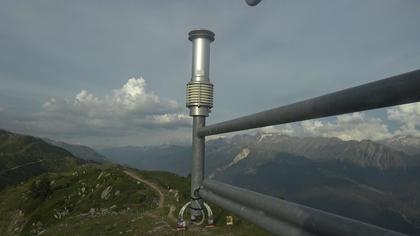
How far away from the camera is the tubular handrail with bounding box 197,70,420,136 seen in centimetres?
171

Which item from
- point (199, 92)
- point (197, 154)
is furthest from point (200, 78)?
point (197, 154)

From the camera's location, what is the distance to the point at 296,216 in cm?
276

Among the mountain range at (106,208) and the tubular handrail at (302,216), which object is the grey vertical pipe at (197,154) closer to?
the mountain range at (106,208)

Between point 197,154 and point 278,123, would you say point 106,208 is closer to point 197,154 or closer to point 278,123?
point 197,154

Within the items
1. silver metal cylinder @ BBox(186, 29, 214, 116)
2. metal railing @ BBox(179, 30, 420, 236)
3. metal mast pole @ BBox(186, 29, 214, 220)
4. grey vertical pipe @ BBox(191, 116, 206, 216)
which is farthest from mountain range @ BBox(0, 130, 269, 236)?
silver metal cylinder @ BBox(186, 29, 214, 116)

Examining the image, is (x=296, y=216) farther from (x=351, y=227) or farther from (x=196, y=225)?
(x=196, y=225)

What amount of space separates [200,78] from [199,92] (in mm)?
208

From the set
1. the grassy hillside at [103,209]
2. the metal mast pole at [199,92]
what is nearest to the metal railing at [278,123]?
the metal mast pole at [199,92]

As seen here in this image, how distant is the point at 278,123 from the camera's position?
3.05m

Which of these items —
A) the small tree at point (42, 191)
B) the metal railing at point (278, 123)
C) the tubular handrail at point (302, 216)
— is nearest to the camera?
the metal railing at point (278, 123)

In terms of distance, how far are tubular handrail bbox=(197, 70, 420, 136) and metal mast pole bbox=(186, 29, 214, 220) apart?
2411 millimetres

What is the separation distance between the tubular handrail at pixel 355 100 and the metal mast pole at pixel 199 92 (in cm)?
241

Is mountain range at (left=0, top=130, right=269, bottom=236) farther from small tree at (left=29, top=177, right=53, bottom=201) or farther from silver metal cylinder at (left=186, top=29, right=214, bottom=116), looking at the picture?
silver metal cylinder at (left=186, top=29, right=214, bottom=116)

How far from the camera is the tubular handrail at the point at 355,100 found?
1.71 m
